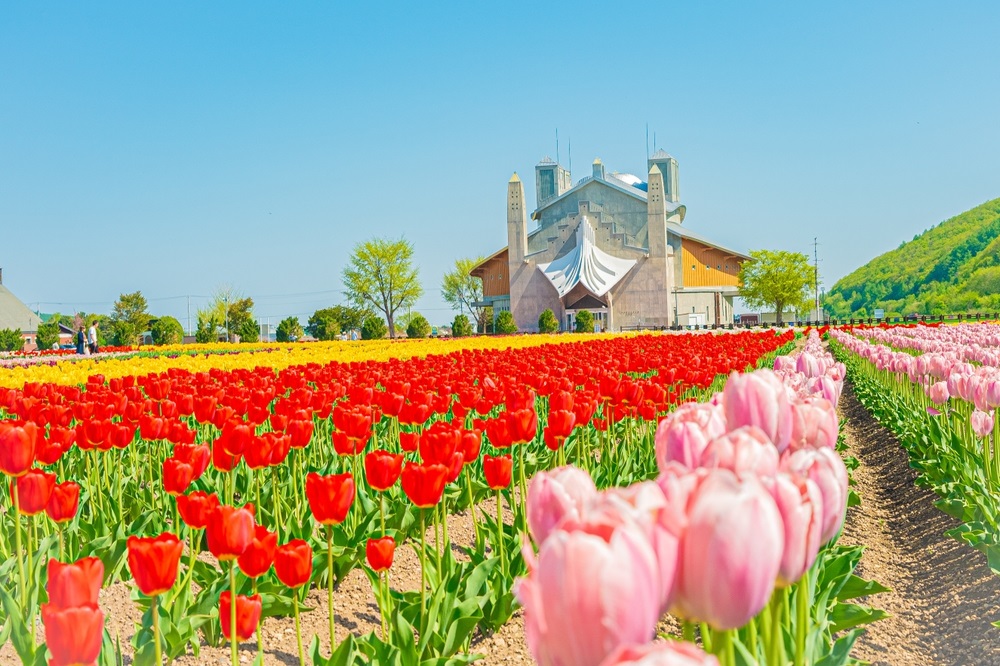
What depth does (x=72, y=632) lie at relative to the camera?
58.7 inches

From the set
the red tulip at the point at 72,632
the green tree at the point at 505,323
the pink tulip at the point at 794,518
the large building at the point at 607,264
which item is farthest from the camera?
the large building at the point at 607,264

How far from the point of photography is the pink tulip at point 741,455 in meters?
1.28

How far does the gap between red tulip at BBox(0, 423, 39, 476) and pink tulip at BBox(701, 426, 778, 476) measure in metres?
2.65

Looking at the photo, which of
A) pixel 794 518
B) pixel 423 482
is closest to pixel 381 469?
pixel 423 482

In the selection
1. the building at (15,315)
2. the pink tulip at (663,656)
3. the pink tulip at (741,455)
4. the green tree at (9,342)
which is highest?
the building at (15,315)

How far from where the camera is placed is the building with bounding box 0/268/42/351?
236 feet

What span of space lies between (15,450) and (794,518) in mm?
2862

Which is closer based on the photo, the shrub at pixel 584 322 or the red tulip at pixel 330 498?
the red tulip at pixel 330 498

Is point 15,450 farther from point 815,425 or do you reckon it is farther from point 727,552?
point 727,552

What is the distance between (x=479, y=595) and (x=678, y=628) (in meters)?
1.12

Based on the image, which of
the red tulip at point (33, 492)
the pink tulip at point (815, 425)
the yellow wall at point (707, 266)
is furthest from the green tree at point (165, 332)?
the pink tulip at point (815, 425)

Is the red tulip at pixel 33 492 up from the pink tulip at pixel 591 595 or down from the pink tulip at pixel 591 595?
down

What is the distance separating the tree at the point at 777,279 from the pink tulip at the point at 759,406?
227 ft

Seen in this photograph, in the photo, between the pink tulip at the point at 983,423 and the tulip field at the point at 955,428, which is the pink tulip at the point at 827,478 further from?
the pink tulip at the point at 983,423
